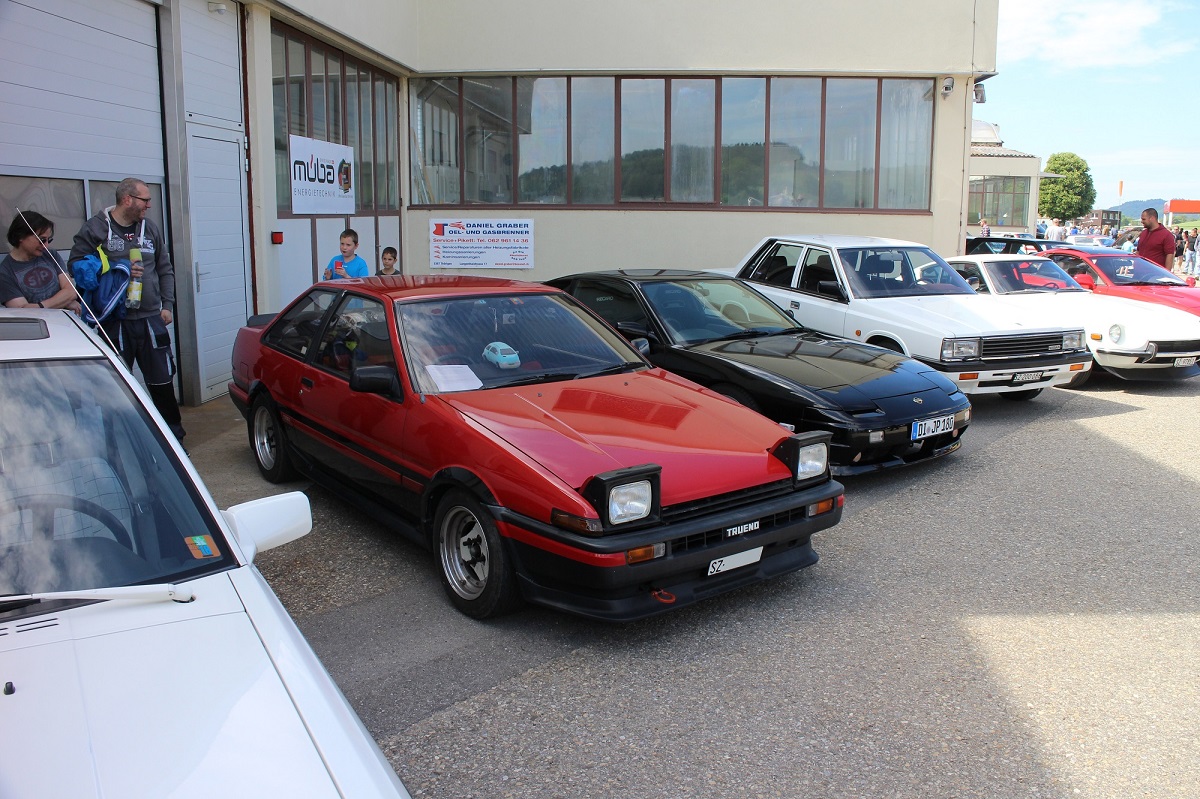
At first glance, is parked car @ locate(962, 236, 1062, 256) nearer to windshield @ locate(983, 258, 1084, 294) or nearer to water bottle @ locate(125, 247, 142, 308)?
windshield @ locate(983, 258, 1084, 294)

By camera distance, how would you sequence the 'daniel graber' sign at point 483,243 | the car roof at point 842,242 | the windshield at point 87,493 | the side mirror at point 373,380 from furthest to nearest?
the 'daniel graber' sign at point 483,243 → the car roof at point 842,242 → the side mirror at point 373,380 → the windshield at point 87,493

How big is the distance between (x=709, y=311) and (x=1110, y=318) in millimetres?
5337

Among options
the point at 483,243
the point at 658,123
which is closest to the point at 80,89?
the point at 483,243

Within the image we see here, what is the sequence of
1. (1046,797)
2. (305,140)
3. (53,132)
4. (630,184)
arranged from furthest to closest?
1. (630,184)
2. (305,140)
3. (53,132)
4. (1046,797)

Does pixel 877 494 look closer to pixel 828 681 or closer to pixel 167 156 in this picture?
pixel 828 681

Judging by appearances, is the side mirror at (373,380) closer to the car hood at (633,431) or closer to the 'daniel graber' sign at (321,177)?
the car hood at (633,431)

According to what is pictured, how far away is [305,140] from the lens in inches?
433

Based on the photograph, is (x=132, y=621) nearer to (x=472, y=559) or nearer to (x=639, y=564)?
(x=639, y=564)

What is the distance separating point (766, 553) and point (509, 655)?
1266mm

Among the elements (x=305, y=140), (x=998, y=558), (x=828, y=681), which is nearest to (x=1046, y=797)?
(x=828, y=681)

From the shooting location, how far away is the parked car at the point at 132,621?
184cm

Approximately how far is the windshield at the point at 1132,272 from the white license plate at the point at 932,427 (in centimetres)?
680

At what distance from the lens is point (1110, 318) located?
1022 centimetres

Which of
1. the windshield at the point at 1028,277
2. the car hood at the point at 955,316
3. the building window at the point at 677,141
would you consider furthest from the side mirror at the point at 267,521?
the building window at the point at 677,141
